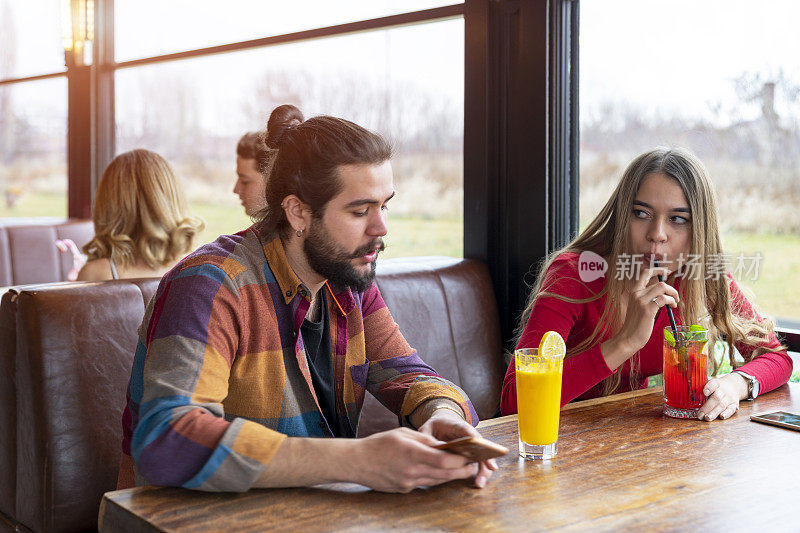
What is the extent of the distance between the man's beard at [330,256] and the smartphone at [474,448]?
0.51m

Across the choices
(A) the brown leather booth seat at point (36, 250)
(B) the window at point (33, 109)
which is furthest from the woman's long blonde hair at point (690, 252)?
(B) the window at point (33, 109)

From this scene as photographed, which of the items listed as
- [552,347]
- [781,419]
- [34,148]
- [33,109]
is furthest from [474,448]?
[34,148]

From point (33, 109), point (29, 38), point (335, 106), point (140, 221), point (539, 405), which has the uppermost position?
point (29, 38)

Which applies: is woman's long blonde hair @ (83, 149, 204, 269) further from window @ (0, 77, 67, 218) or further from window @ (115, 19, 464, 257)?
window @ (0, 77, 67, 218)

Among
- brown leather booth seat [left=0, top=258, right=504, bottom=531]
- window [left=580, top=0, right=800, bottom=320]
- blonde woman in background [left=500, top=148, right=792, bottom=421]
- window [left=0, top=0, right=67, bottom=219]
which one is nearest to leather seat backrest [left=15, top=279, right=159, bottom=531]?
brown leather booth seat [left=0, top=258, right=504, bottom=531]

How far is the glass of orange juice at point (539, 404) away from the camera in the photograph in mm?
1369

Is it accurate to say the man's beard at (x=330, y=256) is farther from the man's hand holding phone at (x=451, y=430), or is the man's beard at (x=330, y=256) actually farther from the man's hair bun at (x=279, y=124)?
the man's hand holding phone at (x=451, y=430)

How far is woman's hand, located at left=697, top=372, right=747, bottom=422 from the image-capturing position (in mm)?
1647

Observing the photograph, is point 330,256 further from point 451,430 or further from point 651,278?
point 651,278

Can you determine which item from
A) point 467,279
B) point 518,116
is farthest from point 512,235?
point 518,116

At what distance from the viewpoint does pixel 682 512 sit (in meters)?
1.14

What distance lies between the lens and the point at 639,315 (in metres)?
1.77

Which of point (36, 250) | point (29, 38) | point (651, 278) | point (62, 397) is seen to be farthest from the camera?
point (29, 38)

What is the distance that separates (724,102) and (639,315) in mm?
966
